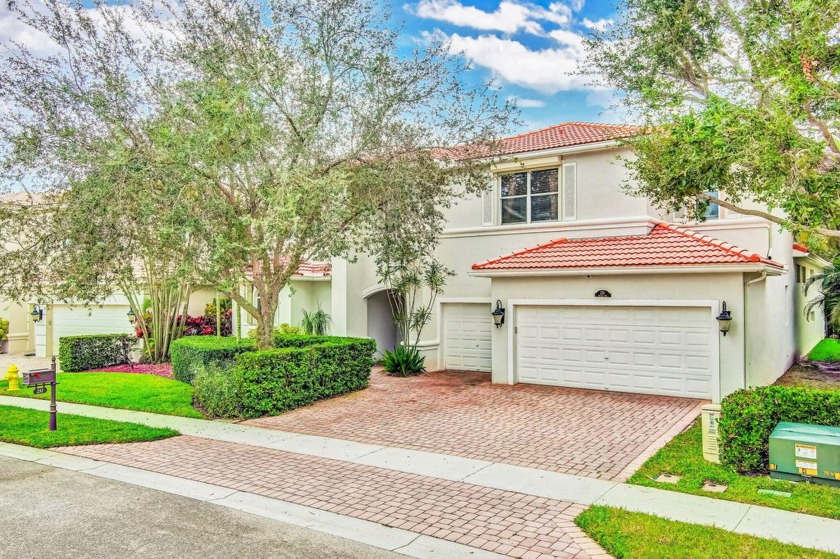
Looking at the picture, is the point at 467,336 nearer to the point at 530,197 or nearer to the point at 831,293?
the point at 530,197

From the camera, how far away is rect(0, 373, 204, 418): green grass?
1293 centimetres

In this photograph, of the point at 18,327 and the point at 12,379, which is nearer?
the point at 12,379

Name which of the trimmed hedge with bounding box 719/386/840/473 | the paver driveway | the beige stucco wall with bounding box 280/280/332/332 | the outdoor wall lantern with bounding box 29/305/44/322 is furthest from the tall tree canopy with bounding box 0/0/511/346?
the outdoor wall lantern with bounding box 29/305/44/322

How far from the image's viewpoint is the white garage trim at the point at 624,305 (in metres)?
12.8

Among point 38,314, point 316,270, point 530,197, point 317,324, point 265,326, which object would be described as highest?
point 530,197

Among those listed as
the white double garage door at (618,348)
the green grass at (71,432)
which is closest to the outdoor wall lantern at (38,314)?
the green grass at (71,432)

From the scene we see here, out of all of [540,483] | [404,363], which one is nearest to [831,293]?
[404,363]

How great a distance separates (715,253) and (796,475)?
681cm

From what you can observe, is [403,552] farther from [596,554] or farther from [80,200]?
[80,200]

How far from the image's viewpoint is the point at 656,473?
7895 millimetres

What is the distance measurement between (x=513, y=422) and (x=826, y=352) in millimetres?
17580

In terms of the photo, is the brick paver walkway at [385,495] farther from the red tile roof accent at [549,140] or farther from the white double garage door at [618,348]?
the red tile roof accent at [549,140]

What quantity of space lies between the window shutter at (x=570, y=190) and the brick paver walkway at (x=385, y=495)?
10690 mm

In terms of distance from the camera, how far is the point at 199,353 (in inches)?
Result: 620
